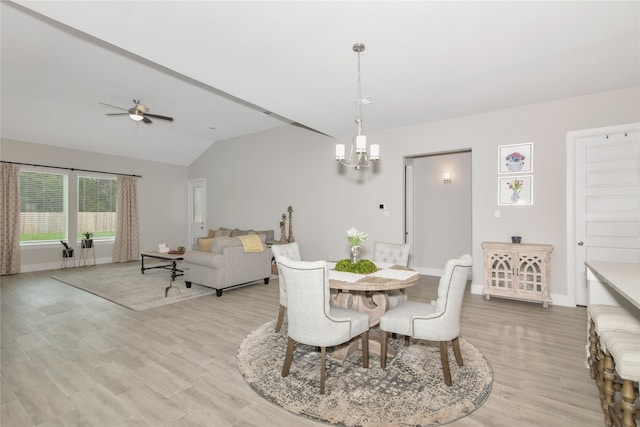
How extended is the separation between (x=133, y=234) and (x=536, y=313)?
28.9ft

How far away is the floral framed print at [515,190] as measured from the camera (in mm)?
4422

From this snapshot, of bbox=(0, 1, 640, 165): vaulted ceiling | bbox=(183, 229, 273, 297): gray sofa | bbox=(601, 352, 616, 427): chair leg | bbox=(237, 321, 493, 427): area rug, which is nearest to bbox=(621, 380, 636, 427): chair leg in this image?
bbox=(601, 352, 616, 427): chair leg

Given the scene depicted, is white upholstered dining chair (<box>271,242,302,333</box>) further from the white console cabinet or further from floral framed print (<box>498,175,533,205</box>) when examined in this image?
floral framed print (<box>498,175,533,205</box>)

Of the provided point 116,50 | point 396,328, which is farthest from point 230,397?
point 116,50

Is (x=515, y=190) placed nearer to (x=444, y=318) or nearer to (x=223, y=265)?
(x=444, y=318)

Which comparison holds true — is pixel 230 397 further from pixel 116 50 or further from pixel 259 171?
pixel 259 171

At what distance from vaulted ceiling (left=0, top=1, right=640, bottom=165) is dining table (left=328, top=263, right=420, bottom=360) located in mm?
2090

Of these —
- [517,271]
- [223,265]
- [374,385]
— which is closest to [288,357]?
[374,385]

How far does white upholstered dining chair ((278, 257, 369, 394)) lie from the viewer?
2.09 metres

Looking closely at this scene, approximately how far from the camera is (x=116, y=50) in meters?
3.77

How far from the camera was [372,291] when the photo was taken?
9.20 ft

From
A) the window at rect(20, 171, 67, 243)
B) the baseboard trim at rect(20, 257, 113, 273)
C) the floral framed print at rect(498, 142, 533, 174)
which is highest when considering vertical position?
the floral framed print at rect(498, 142, 533, 174)

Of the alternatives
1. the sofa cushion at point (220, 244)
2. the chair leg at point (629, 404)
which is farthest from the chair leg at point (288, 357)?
the sofa cushion at point (220, 244)

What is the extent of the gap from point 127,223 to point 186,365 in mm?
6777
